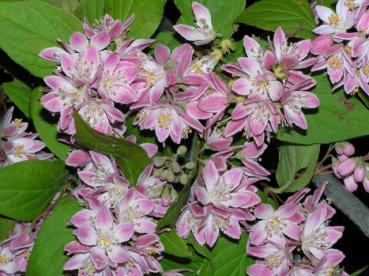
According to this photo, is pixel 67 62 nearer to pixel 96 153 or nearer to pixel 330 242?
pixel 96 153

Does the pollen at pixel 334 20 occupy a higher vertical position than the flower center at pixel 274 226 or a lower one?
higher

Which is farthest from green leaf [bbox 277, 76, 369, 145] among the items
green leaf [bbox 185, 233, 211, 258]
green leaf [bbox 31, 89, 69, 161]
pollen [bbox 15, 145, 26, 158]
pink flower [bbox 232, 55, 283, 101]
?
pollen [bbox 15, 145, 26, 158]

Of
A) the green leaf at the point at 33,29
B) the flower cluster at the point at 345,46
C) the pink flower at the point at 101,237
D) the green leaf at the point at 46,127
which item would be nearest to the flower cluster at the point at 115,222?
the pink flower at the point at 101,237

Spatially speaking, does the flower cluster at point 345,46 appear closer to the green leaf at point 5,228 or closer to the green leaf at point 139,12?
the green leaf at point 139,12

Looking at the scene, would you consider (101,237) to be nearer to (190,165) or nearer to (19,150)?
(190,165)

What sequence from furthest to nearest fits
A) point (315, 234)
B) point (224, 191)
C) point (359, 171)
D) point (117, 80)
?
point (359, 171)
point (315, 234)
point (224, 191)
point (117, 80)

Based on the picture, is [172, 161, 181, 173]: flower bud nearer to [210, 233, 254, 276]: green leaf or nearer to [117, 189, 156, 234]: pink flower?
[117, 189, 156, 234]: pink flower

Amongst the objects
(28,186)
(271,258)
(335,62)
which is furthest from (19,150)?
(335,62)

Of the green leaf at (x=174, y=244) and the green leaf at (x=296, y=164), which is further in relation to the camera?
the green leaf at (x=296, y=164)
